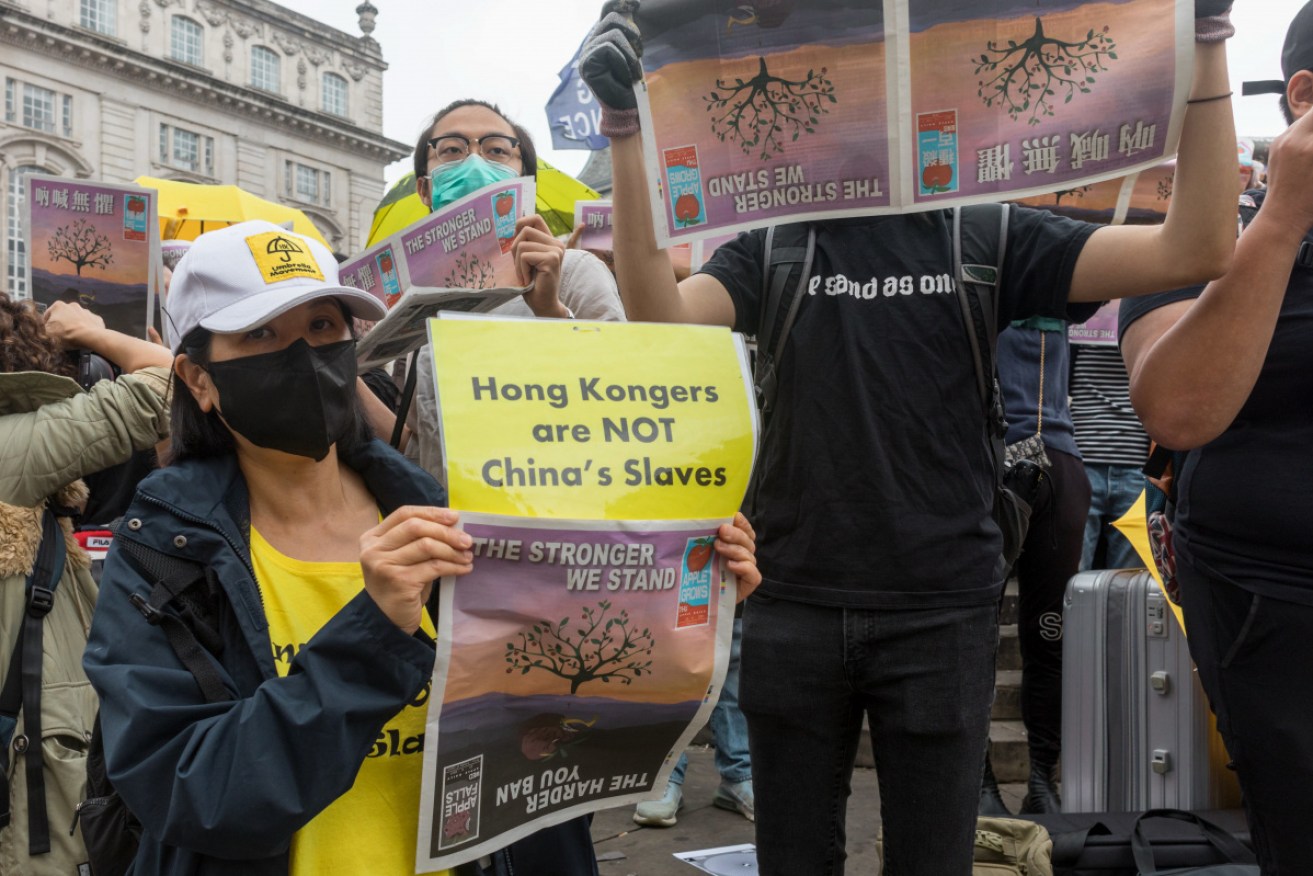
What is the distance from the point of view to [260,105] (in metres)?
40.3

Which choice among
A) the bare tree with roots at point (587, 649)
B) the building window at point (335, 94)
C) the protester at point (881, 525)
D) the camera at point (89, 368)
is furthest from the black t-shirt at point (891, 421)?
the building window at point (335, 94)

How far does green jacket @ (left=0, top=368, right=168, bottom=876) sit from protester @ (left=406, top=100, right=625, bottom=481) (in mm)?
784

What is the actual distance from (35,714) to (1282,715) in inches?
106

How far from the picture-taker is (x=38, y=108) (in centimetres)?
3400

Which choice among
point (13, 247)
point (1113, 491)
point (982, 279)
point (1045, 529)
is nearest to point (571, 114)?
point (1113, 491)

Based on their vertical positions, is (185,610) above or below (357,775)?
above

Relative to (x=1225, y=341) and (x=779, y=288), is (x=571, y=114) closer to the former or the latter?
(x=779, y=288)

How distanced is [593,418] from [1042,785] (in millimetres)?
3035

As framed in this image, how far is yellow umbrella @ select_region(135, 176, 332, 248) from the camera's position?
4.82 m

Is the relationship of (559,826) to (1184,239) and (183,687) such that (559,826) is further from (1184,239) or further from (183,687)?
(1184,239)

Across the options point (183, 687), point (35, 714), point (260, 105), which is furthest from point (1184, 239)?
point (260, 105)

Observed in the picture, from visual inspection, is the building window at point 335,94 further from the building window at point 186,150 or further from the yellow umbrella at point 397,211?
the yellow umbrella at point 397,211

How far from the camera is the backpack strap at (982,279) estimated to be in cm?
188

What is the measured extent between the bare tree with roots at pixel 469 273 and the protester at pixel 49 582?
2.82 ft
